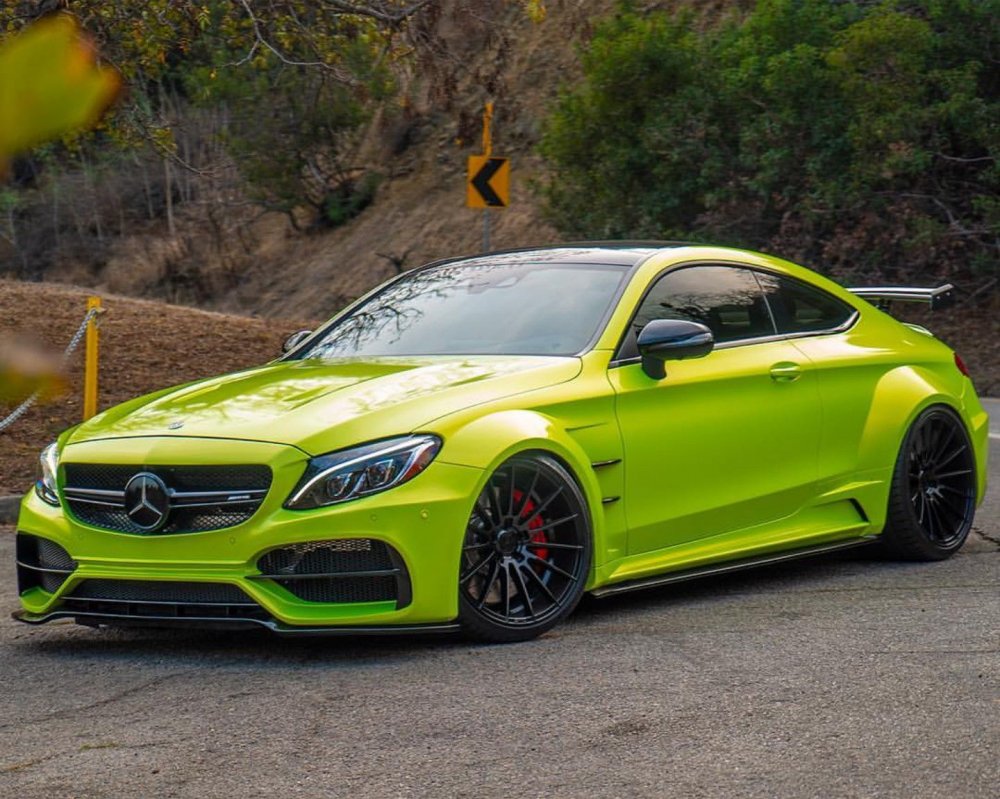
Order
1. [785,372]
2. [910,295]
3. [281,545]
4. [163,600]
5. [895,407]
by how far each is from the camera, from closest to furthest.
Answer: [281,545]
[163,600]
[785,372]
[895,407]
[910,295]

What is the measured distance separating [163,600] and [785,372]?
2779mm

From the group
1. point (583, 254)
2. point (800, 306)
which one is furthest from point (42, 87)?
point (800, 306)

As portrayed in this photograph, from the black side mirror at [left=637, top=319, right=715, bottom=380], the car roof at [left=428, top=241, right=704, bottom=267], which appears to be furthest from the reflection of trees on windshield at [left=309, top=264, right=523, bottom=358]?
the black side mirror at [left=637, top=319, right=715, bottom=380]

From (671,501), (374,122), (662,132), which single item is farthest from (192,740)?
(374,122)

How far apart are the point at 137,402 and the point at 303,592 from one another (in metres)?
1.27

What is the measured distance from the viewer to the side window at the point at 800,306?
23.4ft

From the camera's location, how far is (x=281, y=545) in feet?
17.0

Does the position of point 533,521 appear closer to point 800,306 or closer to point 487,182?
point 800,306

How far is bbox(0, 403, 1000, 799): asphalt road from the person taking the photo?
398cm

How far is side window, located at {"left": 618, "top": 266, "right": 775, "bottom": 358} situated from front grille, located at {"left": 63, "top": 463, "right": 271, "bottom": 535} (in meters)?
1.80

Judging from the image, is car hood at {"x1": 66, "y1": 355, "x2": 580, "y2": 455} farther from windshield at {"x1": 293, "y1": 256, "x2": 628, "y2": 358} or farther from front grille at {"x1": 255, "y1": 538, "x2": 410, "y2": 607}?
front grille at {"x1": 255, "y1": 538, "x2": 410, "y2": 607}

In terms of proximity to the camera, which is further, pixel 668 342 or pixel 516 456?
pixel 668 342

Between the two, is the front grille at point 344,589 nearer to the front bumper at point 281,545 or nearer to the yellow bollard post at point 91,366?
the front bumper at point 281,545

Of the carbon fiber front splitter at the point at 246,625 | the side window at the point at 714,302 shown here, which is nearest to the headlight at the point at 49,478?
the carbon fiber front splitter at the point at 246,625
